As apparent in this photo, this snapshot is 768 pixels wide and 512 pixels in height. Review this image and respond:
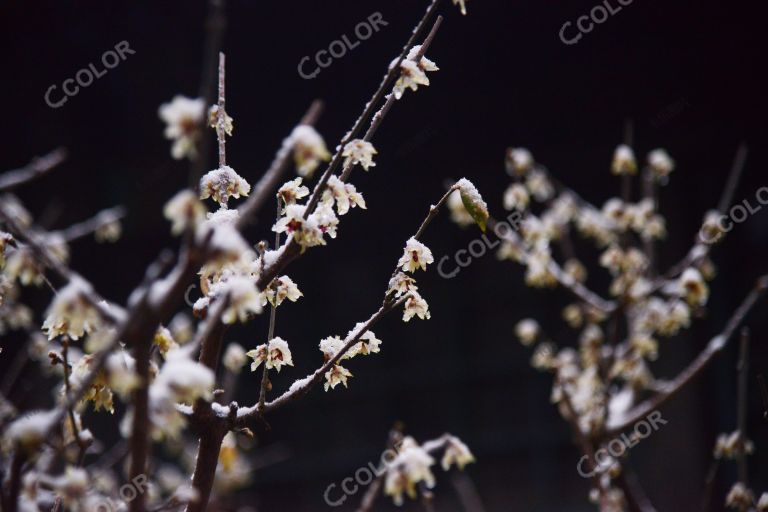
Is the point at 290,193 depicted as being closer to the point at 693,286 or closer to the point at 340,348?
the point at 340,348

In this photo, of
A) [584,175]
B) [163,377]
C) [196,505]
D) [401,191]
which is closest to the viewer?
[163,377]

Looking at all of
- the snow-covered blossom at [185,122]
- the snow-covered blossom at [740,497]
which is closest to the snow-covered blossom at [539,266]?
the snow-covered blossom at [740,497]

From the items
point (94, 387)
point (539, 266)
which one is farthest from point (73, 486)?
point (539, 266)

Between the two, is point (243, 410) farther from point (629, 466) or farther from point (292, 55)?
point (292, 55)

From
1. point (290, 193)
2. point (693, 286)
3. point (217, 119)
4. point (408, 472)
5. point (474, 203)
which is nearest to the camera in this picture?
point (408, 472)

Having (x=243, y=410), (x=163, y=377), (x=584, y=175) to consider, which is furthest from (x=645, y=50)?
(x=163, y=377)

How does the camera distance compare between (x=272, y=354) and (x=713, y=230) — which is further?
(x=713, y=230)

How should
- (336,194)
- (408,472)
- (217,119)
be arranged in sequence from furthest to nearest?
1. (217,119)
2. (336,194)
3. (408,472)
